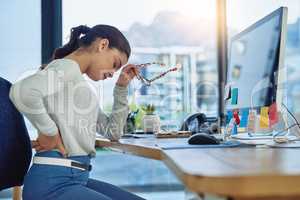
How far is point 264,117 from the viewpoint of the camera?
54.0 inches

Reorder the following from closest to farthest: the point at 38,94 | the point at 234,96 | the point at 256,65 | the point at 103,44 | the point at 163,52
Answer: the point at 38,94
the point at 103,44
the point at 256,65
the point at 234,96
the point at 163,52

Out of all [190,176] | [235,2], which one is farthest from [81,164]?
[235,2]

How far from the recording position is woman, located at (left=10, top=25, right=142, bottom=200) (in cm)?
106

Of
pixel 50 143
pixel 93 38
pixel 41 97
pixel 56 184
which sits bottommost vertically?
pixel 56 184

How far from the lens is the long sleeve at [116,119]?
1520 millimetres

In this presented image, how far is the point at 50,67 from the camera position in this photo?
1.14 meters

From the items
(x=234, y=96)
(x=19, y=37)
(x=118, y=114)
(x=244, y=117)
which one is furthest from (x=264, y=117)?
(x=19, y=37)

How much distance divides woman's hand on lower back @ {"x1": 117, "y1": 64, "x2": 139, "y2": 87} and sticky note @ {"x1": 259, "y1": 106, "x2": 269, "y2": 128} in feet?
1.90

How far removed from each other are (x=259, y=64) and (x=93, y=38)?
650 millimetres

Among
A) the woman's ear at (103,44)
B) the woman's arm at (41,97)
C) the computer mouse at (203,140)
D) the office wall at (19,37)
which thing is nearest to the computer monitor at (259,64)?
the computer mouse at (203,140)

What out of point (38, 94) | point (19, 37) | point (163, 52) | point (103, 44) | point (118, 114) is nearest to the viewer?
point (38, 94)

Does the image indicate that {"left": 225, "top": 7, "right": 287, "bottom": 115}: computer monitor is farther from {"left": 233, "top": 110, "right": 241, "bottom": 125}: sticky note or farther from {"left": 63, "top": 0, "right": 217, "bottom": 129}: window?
{"left": 63, "top": 0, "right": 217, "bottom": 129}: window

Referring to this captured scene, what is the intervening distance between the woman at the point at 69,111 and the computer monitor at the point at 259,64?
52cm

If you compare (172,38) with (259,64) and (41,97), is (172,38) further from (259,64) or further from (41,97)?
(41,97)
